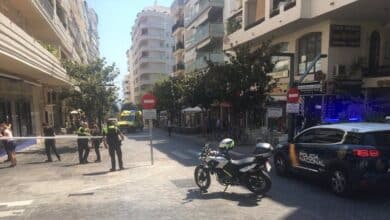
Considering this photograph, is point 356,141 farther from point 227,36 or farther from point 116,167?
point 227,36

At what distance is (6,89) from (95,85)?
16.5ft

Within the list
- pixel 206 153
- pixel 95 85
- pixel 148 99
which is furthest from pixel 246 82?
pixel 206 153

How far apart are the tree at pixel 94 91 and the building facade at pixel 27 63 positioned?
1.23 m

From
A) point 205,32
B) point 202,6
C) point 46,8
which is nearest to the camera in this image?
point 46,8

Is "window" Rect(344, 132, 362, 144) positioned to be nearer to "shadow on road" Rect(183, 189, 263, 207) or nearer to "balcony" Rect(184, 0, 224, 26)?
"shadow on road" Rect(183, 189, 263, 207)

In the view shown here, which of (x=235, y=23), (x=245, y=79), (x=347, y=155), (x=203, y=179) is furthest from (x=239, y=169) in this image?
(x=235, y=23)

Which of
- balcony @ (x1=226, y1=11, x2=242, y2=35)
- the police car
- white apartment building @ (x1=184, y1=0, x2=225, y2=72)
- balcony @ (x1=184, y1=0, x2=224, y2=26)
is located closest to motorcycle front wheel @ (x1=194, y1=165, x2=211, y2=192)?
the police car

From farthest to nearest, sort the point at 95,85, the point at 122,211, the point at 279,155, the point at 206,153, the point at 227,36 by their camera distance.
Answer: the point at 227,36 → the point at 95,85 → the point at 279,155 → the point at 206,153 → the point at 122,211

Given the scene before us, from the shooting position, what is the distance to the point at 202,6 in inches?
1700

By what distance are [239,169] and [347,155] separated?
244cm

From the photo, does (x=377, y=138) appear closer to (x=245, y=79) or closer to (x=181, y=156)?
(x=181, y=156)

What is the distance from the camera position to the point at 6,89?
18609 millimetres

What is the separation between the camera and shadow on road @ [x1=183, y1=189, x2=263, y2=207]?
8453 millimetres

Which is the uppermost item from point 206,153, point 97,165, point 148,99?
point 148,99
